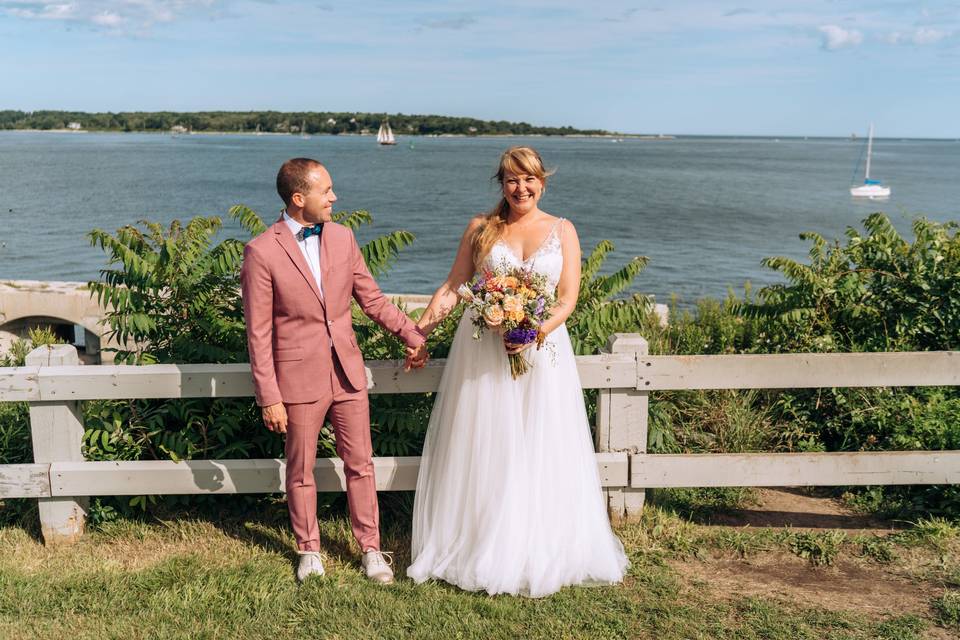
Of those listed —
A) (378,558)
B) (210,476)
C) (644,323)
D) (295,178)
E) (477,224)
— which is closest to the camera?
(295,178)

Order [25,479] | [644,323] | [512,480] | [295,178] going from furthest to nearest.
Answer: [644,323] → [25,479] → [512,480] → [295,178]

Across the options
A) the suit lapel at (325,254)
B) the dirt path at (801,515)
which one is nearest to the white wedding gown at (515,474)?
the suit lapel at (325,254)

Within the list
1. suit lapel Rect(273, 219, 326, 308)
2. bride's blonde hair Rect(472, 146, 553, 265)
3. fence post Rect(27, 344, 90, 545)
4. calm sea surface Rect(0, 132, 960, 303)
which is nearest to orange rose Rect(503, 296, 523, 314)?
bride's blonde hair Rect(472, 146, 553, 265)

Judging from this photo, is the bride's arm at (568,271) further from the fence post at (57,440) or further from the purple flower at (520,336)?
the fence post at (57,440)

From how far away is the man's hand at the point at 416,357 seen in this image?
5.29 m

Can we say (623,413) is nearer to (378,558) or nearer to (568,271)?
(568,271)

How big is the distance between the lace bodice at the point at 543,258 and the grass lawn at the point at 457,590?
1949 millimetres

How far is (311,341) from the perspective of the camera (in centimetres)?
491

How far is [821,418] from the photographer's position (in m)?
7.23

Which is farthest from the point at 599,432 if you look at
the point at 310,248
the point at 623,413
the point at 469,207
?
the point at 469,207

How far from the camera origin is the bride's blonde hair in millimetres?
5074

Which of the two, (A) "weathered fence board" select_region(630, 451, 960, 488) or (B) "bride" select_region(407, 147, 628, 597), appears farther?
(A) "weathered fence board" select_region(630, 451, 960, 488)

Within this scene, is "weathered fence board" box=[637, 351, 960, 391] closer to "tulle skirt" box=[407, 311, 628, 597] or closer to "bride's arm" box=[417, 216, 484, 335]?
"tulle skirt" box=[407, 311, 628, 597]

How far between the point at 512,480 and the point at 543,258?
140cm
